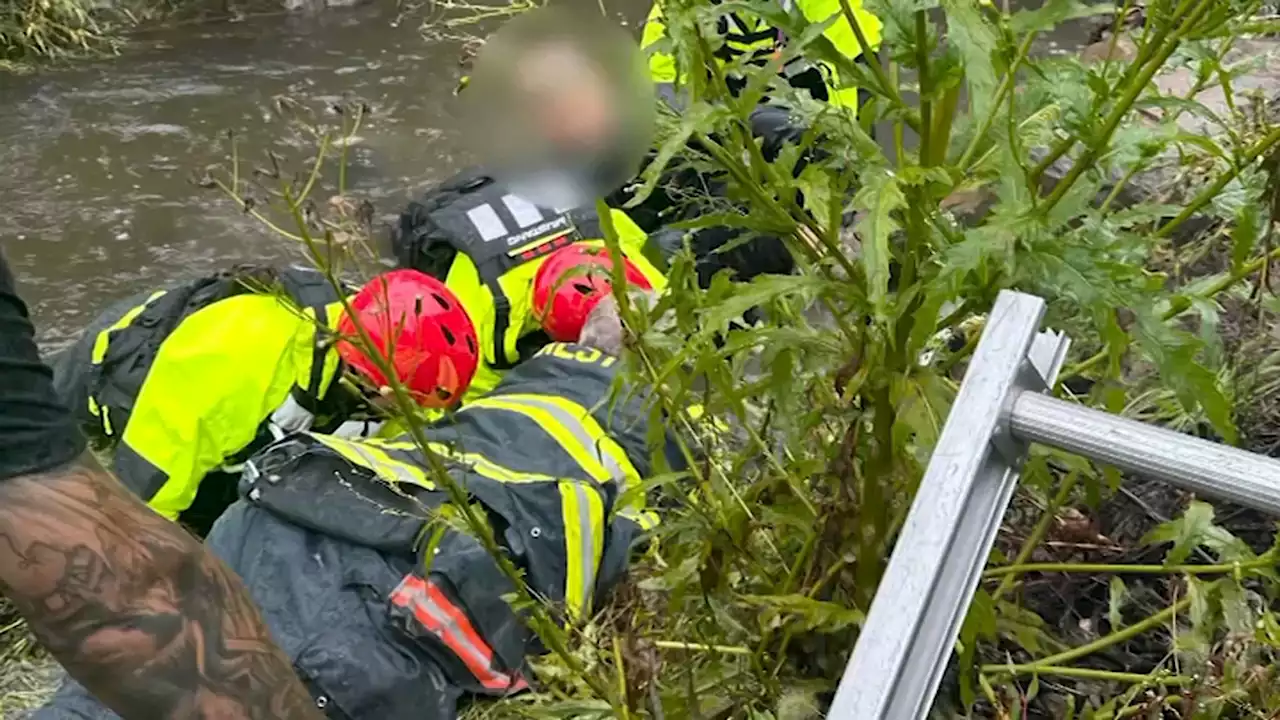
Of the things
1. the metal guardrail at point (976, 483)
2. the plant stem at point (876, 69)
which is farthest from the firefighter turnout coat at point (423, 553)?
the metal guardrail at point (976, 483)

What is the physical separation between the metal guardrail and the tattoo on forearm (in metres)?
0.92

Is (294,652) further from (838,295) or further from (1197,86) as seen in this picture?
(1197,86)

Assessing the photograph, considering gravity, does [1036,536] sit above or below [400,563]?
above

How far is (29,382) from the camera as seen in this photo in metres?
1.38

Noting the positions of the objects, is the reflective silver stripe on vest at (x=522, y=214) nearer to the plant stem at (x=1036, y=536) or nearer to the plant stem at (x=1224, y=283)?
the plant stem at (x=1036, y=536)

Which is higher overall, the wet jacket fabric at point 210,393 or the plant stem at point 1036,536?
the plant stem at point 1036,536

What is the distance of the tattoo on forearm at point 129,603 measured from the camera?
4.50 ft

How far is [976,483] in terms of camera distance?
859mm

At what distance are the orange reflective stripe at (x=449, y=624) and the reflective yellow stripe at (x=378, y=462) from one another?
180mm

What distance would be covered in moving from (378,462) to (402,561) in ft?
0.62

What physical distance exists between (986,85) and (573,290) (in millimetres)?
2233

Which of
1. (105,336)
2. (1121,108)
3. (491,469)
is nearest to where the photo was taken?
(1121,108)

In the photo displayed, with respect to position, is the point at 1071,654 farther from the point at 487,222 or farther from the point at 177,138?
the point at 177,138

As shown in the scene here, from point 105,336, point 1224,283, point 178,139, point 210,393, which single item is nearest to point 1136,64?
point 1224,283
